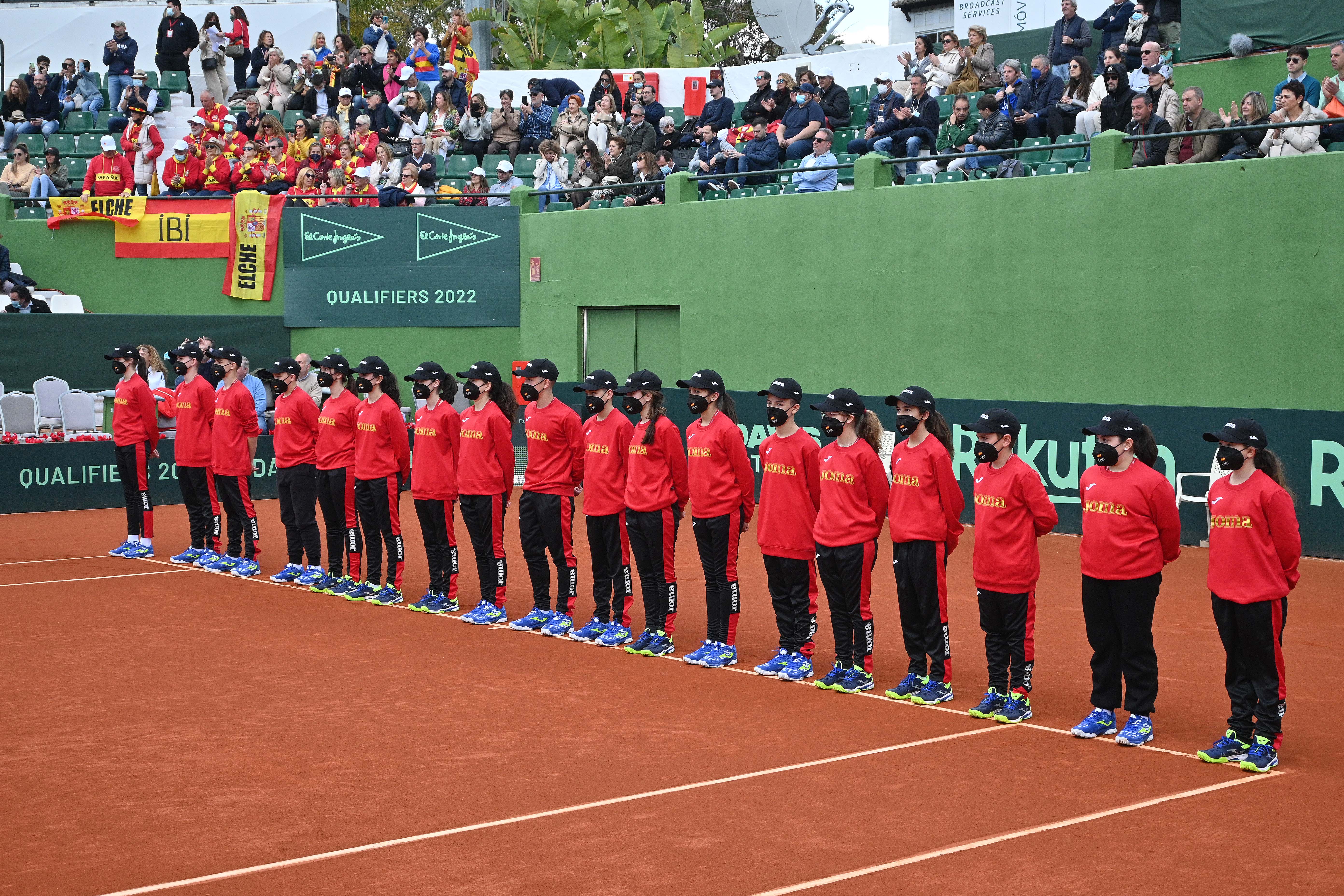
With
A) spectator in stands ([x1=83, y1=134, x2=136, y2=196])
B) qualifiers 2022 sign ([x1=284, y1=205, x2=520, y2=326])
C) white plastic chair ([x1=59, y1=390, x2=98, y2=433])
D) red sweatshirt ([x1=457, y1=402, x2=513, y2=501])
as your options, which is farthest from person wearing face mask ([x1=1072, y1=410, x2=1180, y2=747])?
spectator in stands ([x1=83, y1=134, x2=136, y2=196])

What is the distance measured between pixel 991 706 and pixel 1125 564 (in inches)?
53.1

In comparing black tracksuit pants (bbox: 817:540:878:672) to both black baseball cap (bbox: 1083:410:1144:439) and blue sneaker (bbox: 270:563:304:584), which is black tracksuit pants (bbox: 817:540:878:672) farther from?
blue sneaker (bbox: 270:563:304:584)

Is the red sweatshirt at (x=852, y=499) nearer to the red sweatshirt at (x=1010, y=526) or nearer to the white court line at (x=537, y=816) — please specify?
the red sweatshirt at (x=1010, y=526)

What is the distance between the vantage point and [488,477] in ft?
39.5

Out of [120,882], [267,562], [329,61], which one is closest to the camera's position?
[120,882]

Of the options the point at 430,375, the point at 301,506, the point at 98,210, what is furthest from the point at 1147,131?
the point at 98,210

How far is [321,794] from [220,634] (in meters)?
4.87

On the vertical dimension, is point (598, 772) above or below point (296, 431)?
below

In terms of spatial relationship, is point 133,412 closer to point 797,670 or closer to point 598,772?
point 797,670

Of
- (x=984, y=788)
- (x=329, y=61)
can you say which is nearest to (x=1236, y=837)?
(x=984, y=788)

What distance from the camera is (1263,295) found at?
1516 cm

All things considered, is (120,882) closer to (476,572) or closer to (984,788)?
(984,788)

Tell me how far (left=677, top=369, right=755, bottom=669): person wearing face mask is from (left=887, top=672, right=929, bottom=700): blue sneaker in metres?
1.55

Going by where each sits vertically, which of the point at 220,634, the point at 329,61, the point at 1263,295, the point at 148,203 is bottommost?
the point at 220,634
